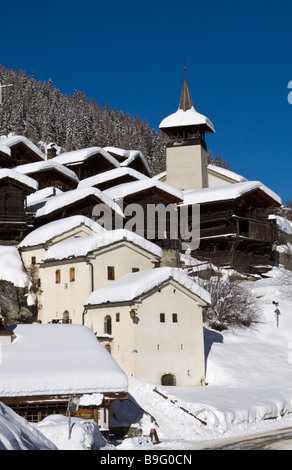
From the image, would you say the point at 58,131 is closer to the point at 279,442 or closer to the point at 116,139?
the point at 116,139

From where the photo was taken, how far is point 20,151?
2574 inches

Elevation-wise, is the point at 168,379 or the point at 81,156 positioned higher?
the point at 81,156

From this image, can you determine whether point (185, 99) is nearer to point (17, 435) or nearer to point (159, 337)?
point (159, 337)

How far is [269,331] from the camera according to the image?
41.0 meters

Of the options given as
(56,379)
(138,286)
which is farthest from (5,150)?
(56,379)

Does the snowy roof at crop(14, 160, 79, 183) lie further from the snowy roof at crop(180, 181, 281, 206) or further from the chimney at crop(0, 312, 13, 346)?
the chimney at crop(0, 312, 13, 346)

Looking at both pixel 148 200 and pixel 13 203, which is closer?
pixel 13 203

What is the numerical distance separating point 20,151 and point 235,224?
891 inches

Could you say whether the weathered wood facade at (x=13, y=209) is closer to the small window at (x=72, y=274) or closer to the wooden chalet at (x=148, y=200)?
the wooden chalet at (x=148, y=200)

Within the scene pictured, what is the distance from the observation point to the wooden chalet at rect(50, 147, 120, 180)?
6381cm

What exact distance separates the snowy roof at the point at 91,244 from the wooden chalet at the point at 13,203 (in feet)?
21.2

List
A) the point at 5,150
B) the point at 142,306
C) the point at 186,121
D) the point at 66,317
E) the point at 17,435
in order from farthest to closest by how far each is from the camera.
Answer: the point at 186,121 → the point at 5,150 → the point at 66,317 → the point at 142,306 → the point at 17,435

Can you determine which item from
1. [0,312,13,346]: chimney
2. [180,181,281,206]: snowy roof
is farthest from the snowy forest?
[0,312,13,346]: chimney

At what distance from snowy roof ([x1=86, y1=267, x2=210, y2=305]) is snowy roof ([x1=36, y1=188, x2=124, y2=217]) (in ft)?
38.1
